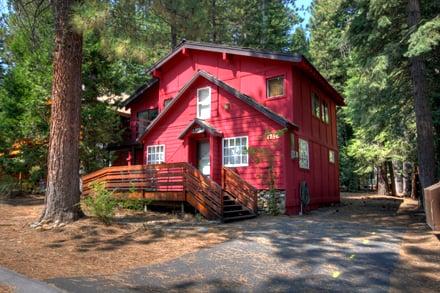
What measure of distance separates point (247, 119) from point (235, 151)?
1327mm

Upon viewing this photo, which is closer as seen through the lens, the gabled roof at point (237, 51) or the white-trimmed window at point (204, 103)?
the gabled roof at point (237, 51)

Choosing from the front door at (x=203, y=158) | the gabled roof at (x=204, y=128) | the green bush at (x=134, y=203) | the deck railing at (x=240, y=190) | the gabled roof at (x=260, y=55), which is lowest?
the green bush at (x=134, y=203)

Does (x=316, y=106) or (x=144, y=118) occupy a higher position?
(x=144, y=118)

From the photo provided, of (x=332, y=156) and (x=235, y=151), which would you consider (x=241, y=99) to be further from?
(x=332, y=156)

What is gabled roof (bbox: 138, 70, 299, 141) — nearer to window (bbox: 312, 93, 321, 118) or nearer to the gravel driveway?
window (bbox: 312, 93, 321, 118)

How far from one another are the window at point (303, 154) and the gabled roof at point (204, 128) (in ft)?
10.5

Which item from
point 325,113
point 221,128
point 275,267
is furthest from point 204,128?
point 275,267

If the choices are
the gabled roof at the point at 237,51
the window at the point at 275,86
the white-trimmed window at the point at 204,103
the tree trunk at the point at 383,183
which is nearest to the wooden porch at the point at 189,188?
the white-trimmed window at the point at 204,103

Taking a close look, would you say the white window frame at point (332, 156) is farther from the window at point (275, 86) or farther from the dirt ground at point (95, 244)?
the dirt ground at point (95, 244)

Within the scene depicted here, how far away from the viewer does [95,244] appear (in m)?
7.51

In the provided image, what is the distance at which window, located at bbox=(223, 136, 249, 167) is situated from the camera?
47.3ft

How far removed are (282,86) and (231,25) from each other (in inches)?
631

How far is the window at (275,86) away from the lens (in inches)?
576


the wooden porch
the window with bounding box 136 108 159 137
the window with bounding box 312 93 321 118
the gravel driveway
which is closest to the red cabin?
the window with bounding box 312 93 321 118
